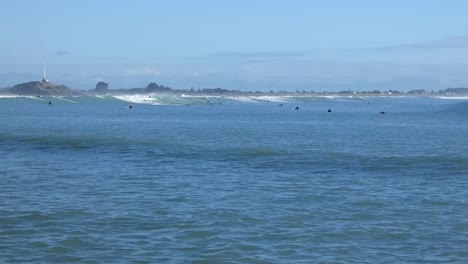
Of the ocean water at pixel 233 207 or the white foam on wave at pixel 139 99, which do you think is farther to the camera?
the white foam on wave at pixel 139 99

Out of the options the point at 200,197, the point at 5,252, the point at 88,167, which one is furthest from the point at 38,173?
the point at 5,252

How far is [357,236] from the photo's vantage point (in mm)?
12266

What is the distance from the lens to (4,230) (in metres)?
12.5

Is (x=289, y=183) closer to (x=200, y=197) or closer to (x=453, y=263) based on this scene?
(x=200, y=197)

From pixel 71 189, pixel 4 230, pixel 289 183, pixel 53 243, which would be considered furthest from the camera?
pixel 289 183

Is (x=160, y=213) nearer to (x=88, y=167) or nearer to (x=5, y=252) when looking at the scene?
(x=5, y=252)

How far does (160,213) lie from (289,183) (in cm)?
556

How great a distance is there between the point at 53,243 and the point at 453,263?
6.24m

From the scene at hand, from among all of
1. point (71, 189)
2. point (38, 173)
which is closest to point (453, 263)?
point (71, 189)

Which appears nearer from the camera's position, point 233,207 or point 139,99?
point 233,207

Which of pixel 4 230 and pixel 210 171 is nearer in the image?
pixel 4 230

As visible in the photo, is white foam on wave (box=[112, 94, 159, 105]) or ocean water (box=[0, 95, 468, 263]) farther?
white foam on wave (box=[112, 94, 159, 105])

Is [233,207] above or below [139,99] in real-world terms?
below

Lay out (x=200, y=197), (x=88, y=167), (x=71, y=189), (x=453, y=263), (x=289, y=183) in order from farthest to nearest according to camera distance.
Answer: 1. (x=88, y=167)
2. (x=289, y=183)
3. (x=71, y=189)
4. (x=200, y=197)
5. (x=453, y=263)
